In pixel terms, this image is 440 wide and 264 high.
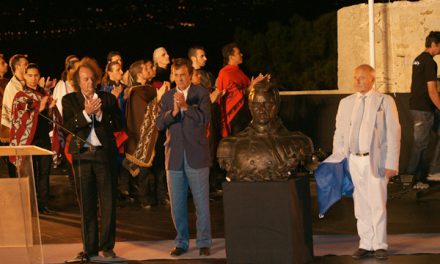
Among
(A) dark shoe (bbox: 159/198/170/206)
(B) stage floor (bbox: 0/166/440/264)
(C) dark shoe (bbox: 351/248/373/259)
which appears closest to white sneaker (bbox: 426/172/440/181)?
(B) stage floor (bbox: 0/166/440/264)

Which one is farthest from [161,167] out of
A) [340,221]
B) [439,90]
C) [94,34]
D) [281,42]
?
[281,42]

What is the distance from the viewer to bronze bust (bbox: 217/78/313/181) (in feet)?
31.1

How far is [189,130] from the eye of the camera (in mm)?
10547

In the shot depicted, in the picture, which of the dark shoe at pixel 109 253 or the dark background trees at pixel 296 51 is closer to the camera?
the dark shoe at pixel 109 253

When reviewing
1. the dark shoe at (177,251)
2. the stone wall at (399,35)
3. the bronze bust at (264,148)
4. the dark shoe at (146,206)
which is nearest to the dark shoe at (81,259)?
the dark shoe at (177,251)

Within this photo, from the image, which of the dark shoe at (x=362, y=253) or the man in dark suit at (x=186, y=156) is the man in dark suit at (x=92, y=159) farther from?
the dark shoe at (x=362, y=253)

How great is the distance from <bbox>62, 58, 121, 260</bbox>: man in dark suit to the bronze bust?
129 cm

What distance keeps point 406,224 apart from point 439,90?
331cm

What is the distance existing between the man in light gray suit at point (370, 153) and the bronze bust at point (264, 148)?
65 cm

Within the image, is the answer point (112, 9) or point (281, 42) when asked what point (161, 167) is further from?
point (281, 42)

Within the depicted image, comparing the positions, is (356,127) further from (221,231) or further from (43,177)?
(43,177)

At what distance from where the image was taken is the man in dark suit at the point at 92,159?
10383 millimetres

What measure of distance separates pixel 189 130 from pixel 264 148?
1260 millimetres

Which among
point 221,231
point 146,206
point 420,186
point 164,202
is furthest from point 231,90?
point 221,231
